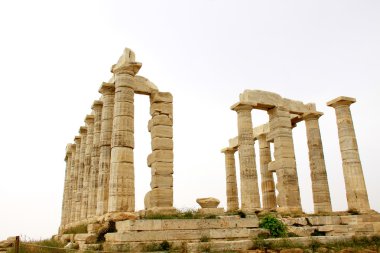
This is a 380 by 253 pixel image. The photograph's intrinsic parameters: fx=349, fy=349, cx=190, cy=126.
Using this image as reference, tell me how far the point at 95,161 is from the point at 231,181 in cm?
1354

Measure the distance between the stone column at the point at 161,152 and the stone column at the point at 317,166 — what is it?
413 inches

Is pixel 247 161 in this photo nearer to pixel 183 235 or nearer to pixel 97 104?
pixel 183 235

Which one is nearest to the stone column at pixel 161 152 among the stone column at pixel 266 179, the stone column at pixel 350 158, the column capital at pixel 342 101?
the stone column at pixel 266 179

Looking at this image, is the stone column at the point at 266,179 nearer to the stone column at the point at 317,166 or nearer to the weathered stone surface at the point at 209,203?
the stone column at the point at 317,166

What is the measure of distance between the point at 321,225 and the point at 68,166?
22.3 metres

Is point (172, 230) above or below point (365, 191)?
below

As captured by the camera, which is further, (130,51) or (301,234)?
(130,51)

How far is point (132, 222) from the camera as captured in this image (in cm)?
1320

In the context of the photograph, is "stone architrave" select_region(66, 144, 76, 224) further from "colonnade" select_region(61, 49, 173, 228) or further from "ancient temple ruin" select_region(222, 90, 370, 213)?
"ancient temple ruin" select_region(222, 90, 370, 213)

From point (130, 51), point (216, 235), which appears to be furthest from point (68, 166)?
point (216, 235)

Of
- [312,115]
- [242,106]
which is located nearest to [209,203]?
[242,106]

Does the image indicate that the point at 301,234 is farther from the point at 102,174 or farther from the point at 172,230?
the point at 102,174

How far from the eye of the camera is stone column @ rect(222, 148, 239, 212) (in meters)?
29.8

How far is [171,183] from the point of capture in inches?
728
